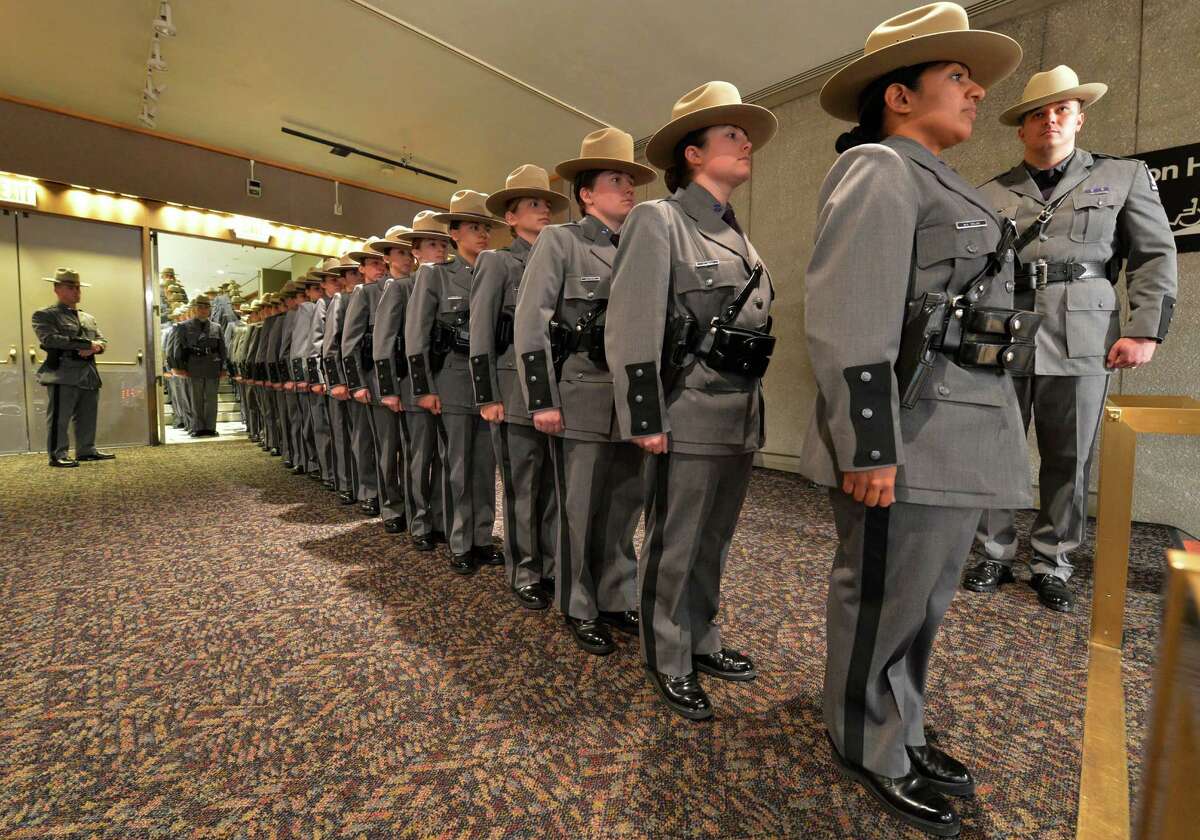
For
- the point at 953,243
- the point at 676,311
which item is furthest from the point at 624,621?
the point at 953,243

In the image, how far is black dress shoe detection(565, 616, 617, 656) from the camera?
1.90 metres

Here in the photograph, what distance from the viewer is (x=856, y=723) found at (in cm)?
125

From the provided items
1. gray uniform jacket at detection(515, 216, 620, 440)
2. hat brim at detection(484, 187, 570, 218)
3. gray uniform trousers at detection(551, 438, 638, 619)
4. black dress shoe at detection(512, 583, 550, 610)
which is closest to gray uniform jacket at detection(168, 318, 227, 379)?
hat brim at detection(484, 187, 570, 218)

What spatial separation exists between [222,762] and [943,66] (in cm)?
229

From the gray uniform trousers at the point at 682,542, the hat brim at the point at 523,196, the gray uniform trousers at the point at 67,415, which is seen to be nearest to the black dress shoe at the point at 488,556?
the gray uniform trousers at the point at 682,542

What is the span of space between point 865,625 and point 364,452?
348cm

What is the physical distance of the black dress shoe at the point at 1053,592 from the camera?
2.20m

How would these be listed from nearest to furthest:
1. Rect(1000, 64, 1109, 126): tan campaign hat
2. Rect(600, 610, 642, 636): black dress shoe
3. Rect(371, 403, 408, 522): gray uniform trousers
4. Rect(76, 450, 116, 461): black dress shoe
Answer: Rect(600, 610, 642, 636): black dress shoe < Rect(1000, 64, 1109, 126): tan campaign hat < Rect(371, 403, 408, 522): gray uniform trousers < Rect(76, 450, 116, 461): black dress shoe

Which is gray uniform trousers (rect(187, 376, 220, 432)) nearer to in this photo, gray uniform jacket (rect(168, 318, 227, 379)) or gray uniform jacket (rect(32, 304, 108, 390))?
gray uniform jacket (rect(168, 318, 227, 379))

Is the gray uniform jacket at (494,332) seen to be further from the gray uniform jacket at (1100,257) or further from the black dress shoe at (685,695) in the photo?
the gray uniform jacket at (1100,257)

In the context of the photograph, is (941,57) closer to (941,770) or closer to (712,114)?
(712,114)

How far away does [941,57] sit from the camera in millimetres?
1191

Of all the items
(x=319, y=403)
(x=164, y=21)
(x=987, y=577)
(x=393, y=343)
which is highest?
(x=164, y=21)

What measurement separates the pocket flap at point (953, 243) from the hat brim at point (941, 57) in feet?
1.13
